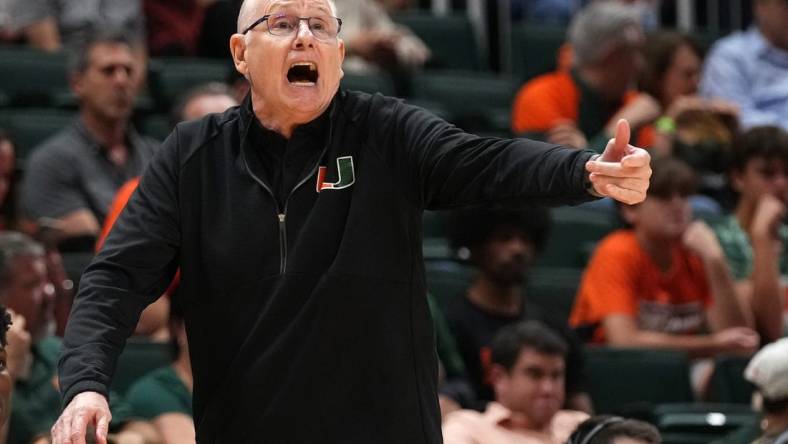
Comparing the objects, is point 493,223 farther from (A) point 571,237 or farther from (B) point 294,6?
(B) point 294,6

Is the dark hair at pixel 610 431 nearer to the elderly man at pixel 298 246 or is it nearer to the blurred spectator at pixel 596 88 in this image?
the elderly man at pixel 298 246

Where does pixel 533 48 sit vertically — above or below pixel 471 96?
above

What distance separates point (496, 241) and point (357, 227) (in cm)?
278

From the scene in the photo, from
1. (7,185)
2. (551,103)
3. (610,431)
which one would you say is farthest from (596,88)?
(610,431)

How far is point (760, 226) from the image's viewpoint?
6.35 meters

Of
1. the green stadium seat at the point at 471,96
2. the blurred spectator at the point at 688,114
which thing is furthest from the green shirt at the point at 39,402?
the blurred spectator at the point at 688,114

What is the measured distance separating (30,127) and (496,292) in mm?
2277

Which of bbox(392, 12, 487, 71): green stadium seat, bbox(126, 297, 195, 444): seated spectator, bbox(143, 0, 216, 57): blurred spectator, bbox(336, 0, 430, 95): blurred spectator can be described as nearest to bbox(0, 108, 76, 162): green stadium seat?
bbox(143, 0, 216, 57): blurred spectator

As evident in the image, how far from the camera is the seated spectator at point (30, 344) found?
4.36 metres

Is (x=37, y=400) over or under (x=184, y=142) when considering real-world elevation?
under

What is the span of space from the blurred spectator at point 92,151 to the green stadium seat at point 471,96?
180 cm

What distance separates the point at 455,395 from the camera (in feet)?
16.8

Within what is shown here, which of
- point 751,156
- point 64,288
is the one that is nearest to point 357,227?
point 64,288

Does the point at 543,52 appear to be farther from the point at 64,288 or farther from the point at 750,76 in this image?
the point at 64,288
